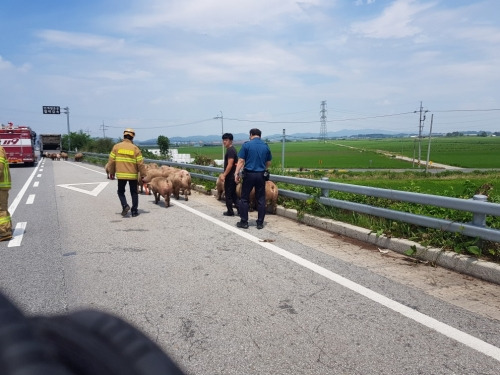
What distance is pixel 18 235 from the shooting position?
764 centimetres

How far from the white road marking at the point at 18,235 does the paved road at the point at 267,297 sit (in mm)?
Answer: 68

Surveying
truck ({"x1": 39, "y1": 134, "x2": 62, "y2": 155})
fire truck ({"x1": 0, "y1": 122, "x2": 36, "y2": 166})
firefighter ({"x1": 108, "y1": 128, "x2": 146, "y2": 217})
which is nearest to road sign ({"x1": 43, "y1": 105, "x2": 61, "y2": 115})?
truck ({"x1": 39, "y1": 134, "x2": 62, "y2": 155})

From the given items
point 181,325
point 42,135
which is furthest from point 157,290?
point 42,135

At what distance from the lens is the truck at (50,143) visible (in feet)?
165

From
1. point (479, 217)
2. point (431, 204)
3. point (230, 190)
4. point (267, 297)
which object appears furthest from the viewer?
point (230, 190)

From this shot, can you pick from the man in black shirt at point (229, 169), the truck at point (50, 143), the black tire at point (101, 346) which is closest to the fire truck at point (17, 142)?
the truck at point (50, 143)

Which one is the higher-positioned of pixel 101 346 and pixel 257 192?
pixel 101 346

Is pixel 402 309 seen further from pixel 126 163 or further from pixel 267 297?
pixel 126 163

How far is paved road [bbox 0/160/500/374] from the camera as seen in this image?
3.22 meters

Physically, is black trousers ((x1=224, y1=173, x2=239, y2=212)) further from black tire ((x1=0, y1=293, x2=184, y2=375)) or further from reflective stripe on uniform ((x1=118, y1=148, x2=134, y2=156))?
black tire ((x1=0, y1=293, x2=184, y2=375))

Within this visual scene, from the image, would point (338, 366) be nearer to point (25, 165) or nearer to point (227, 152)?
point (227, 152)

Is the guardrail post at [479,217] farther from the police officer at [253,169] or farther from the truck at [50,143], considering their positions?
the truck at [50,143]

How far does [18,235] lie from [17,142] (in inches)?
1060

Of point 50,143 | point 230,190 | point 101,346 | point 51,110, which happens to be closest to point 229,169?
point 230,190
